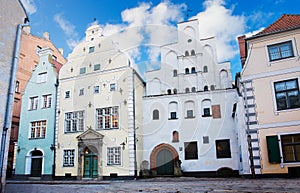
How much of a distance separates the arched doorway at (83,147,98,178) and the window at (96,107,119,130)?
2164mm

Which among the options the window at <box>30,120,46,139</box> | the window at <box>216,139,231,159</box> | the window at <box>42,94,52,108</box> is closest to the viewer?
the window at <box>216,139,231,159</box>

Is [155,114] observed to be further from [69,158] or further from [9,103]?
[9,103]

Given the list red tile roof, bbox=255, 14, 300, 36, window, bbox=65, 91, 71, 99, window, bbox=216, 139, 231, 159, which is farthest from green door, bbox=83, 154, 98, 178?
red tile roof, bbox=255, 14, 300, 36

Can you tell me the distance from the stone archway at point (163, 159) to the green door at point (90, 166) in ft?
14.2

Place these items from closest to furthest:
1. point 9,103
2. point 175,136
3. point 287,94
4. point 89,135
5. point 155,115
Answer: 1. point 9,103
2. point 287,94
3. point 89,135
4. point 175,136
5. point 155,115

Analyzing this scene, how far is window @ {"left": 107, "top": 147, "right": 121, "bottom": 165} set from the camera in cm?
1905

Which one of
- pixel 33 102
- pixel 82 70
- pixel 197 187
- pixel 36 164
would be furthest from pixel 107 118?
pixel 197 187

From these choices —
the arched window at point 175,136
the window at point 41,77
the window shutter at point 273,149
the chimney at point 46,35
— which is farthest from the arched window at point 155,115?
the chimney at point 46,35

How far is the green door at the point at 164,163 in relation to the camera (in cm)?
1994

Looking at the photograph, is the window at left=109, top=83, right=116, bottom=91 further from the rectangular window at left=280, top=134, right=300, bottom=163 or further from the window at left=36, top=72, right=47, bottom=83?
the rectangular window at left=280, top=134, right=300, bottom=163

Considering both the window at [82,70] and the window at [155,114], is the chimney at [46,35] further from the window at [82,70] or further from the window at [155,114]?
the window at [155,114]

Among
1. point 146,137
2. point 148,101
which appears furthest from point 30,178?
point 148,101

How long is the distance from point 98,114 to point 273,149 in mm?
13032

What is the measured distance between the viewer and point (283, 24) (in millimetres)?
14070
